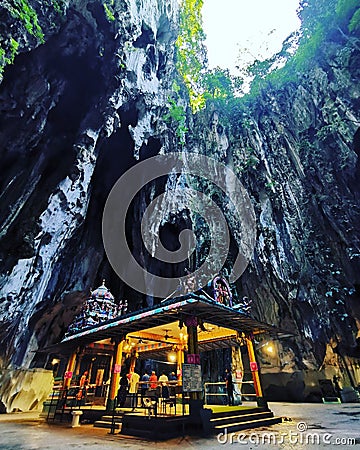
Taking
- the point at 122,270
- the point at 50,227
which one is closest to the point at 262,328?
the point at 50,227

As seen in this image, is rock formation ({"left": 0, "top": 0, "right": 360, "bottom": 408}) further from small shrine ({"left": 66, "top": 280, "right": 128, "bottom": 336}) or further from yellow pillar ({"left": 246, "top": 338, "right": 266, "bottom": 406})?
yellow pillar ({"left": 246, "top": 338, "right": 266, "bottom": 406})

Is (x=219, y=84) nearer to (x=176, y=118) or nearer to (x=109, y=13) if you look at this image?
(x=176, y=118)

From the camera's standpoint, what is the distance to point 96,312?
530 inches

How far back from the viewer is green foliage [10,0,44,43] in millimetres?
8148

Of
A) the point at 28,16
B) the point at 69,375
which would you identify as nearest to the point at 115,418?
the point at 69,375

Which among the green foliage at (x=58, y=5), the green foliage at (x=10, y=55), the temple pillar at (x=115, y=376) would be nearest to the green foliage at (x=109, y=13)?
the green foliage at (x=58, y=5)

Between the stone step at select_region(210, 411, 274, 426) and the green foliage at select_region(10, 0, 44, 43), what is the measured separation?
13.2 meters

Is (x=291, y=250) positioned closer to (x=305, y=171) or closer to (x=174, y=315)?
(x=305, y=171)

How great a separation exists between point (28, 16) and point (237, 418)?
14324mm

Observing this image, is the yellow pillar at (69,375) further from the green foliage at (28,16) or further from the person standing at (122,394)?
the green foliage at (28,16)

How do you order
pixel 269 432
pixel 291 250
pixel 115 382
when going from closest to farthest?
pixel 269 432 → pixel 115 382 → pixel 291 250

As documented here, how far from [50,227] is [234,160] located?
47.9 feet

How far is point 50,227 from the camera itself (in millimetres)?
12586

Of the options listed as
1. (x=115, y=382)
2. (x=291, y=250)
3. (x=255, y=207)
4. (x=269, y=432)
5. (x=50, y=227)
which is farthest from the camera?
(x=255, y=207)
